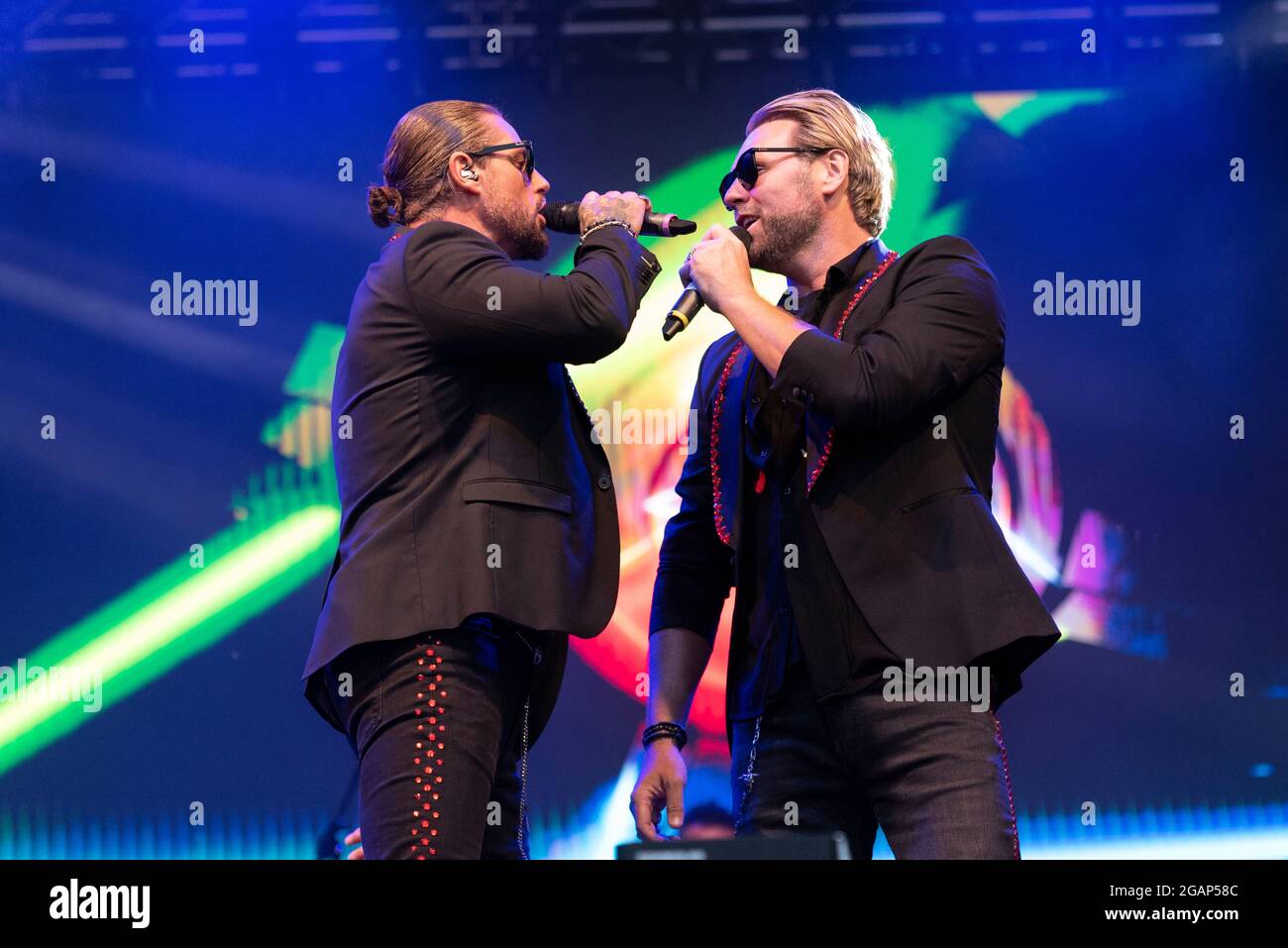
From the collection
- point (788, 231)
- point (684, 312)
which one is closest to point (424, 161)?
point (684, 312)

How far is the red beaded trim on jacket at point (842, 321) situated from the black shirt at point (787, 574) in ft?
0.13

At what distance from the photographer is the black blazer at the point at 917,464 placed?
195 centimetres

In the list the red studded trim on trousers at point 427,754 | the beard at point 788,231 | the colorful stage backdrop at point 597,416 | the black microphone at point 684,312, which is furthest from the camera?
the colorful stage backdrop at point 597,416

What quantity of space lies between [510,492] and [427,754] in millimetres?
399

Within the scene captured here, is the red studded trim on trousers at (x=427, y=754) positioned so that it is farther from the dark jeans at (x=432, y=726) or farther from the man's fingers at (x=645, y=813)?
the man's fingers at (x=645, y=813)

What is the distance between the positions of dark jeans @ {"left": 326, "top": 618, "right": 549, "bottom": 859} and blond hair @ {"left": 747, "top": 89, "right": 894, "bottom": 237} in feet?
3.44

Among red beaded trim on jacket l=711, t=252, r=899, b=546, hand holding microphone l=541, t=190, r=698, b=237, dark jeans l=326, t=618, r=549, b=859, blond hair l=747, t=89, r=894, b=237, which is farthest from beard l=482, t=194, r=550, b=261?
dark jeans l=326, t=618, r=549, b=859

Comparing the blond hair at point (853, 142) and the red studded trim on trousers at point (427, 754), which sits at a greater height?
the blond hair at point (853, 142)

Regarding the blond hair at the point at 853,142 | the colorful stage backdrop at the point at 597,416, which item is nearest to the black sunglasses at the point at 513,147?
the blond hair at the point at 853,142

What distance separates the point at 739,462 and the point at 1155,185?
2.15 meters

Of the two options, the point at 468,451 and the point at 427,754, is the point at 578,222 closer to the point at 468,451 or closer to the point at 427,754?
the point at 468,451
